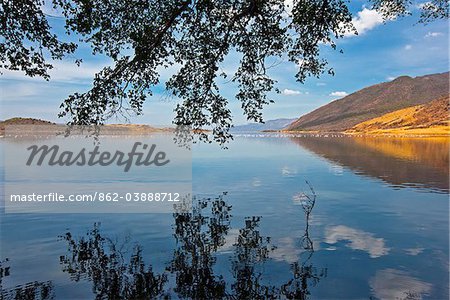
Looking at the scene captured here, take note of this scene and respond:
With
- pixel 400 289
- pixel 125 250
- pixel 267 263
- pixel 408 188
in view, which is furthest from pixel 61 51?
pixel 408 188

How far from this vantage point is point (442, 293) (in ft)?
42.3

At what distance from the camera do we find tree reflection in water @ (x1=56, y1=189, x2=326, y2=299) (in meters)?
12.7

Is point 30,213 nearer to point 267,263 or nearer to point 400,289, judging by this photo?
point 267,263

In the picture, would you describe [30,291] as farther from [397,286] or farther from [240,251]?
[397,286]

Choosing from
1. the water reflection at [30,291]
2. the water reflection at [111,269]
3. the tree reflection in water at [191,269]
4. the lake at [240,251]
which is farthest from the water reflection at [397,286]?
the water reflection at [30,291]

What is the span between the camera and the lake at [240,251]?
13.1 meters

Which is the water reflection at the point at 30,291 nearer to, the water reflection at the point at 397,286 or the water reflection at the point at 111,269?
the water reflection at the point at 111,269

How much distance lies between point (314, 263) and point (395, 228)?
8836 mm

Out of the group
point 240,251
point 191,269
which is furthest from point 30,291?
point 240,251

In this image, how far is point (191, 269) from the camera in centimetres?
1476

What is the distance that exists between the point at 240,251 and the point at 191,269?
2946 millimetres

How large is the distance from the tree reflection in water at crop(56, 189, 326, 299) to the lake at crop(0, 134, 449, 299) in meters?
0.04

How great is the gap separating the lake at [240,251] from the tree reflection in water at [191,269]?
0.04 m

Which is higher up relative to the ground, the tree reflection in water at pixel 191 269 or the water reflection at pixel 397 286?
the tree reflection in water at pixel 191 269
